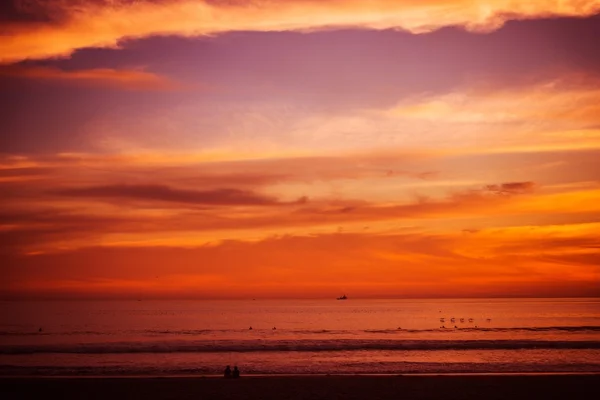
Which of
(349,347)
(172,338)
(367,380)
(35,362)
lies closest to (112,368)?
(35,362)

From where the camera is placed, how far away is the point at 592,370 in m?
32.9

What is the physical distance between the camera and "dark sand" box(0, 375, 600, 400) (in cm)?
2298

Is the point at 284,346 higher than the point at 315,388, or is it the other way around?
the point at 284,346

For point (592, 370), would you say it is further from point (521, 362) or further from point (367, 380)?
point (367, 380)

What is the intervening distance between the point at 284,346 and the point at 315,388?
81.3ft

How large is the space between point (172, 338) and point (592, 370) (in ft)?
124

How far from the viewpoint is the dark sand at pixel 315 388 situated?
22984 millimetres

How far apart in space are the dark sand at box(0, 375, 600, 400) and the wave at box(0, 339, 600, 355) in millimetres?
18319

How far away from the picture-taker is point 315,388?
961 inches

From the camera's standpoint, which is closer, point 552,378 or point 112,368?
point 552,378

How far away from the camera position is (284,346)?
1919 inches

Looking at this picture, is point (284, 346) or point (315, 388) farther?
point (284, 346)

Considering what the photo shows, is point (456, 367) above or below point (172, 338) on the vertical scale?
below

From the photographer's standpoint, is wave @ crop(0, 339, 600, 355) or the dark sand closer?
the dark sand
